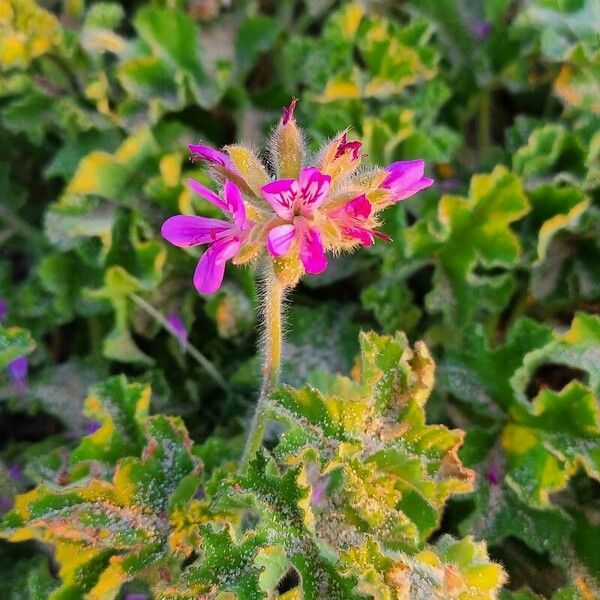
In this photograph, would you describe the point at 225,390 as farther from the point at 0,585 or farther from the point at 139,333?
the point at 0,585

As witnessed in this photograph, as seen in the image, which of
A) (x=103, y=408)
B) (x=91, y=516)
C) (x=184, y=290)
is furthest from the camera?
(x=184, y=290)

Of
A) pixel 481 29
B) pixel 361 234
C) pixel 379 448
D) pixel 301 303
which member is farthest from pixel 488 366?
pixel 481 29

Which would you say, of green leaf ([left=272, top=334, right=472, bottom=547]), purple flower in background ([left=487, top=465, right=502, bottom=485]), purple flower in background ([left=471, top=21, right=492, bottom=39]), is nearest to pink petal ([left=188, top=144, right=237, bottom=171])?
green leaf ([left=272, top=334, right=472, bottom=547])

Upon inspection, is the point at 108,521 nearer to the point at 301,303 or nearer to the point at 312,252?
the point at 312,252

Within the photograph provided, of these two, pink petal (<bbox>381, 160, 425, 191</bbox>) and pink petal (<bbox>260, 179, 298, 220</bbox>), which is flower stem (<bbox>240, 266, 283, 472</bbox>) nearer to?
pink petal (<bbox>260, 179, 298, 220</bbox>)

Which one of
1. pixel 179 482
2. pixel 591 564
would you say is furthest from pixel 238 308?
pixel 591 564

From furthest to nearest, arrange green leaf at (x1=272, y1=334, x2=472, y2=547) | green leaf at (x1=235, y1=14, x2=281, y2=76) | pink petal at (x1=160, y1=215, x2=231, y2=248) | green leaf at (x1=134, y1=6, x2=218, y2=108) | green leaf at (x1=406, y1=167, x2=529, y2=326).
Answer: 1. green leaf at (x1=235, y1=14, x2=281, y2=76)
2. green leaf at (x1=134, y1=6, x2=218, y2=108)
3. green leaf at (x1=406, y1=167, x2=529, y2=326)
4. green leaf at (x1=272, y1=334, x2=472, y2=547)
5. pink petal at (x1=160, y1=215, x2=231, y2=248)

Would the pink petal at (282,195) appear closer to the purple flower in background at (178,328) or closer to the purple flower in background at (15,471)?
the purple flower in background at (178,328)
